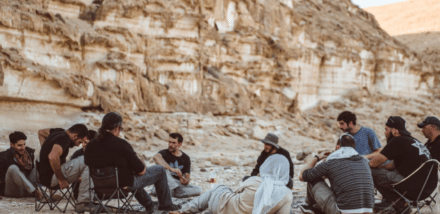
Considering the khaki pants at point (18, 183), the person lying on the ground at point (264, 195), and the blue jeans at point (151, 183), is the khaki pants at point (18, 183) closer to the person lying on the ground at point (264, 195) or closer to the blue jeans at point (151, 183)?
the blue jeans at point (151, 183)

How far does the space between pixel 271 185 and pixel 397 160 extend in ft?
6.98

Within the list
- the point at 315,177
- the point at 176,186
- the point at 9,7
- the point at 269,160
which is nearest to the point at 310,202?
the point at 315,177

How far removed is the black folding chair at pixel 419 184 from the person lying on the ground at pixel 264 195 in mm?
1838

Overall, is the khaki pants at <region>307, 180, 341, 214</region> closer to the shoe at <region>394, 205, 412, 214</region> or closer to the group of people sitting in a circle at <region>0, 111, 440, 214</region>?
the group of people sitting in a circle at <region>0, 111, 440, 214</region>

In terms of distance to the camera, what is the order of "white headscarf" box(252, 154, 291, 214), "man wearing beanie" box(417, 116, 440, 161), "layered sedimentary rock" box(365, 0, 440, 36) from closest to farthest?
"white headscarf" box(252, 154, 291, 214), "man wearing beanie" box(417, 116, 440, 161), "layered sedimentary rock" box(365, 0, 440, 36)

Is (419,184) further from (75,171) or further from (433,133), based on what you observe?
(75,171)

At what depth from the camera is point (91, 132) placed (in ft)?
25.5

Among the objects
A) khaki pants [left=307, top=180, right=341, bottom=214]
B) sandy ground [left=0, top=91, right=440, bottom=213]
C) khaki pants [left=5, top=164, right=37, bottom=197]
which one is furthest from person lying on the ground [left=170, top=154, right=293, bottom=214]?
khaki pants [left=5, top=164, right=37, bottom=197]

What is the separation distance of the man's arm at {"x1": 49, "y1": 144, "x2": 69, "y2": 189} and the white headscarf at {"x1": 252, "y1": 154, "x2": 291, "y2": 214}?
2890mm

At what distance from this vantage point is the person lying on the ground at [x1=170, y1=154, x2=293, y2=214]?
558 centimetres

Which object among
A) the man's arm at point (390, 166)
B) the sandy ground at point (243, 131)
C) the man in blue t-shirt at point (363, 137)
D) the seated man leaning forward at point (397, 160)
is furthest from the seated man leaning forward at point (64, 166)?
the man's arm at point (390, 166)

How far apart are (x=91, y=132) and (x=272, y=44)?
25.3 metres

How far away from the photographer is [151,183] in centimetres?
641

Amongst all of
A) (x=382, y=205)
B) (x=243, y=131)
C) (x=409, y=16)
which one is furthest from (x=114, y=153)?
(x=409, y=16)
